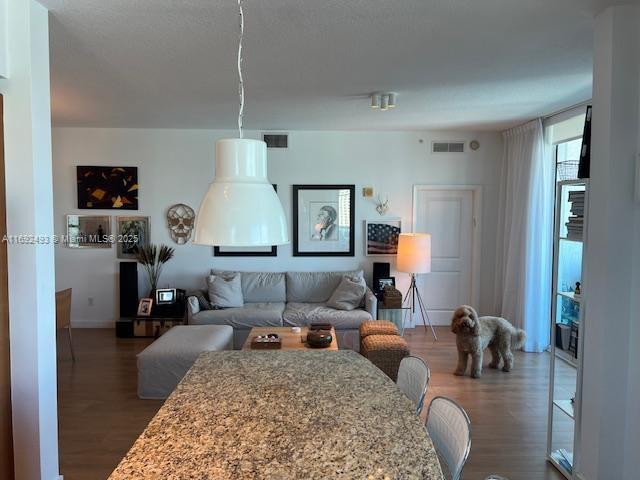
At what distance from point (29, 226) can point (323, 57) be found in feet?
6.84

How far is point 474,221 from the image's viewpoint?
19.5ft

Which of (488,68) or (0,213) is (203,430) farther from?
(488,68)

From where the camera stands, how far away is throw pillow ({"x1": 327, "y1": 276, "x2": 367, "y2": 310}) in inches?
202

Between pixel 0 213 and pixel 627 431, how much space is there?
11.3 ft

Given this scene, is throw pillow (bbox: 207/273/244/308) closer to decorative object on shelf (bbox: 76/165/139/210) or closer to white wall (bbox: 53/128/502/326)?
white wall (bbox: 53/128/502/326)

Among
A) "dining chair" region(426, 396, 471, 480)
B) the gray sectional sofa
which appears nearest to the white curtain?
the gray sectional sofa

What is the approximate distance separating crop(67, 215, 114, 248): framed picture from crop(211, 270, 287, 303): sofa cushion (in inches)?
62.4

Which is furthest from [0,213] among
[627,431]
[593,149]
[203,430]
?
→ [627,431]

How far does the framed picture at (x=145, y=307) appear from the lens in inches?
213

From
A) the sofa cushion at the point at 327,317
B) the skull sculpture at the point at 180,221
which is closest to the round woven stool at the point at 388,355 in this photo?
the sofa cushion at the point at 327,317

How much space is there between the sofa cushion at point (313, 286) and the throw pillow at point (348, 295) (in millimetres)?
212

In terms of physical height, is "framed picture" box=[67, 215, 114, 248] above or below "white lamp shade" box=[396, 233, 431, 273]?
above

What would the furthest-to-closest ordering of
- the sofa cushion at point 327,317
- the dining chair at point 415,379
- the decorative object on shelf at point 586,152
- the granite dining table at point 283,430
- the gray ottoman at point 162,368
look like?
the sofa cushion at point 327,317, the gray ottoman at point 162,368, the decorative object on shelf at point 586,152, the dining chair at point 415,379, the granite dining table at point 283,430

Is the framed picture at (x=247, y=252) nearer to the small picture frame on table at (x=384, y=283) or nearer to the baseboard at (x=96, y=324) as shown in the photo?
the small picture frame on table at (x=384, y=283)
